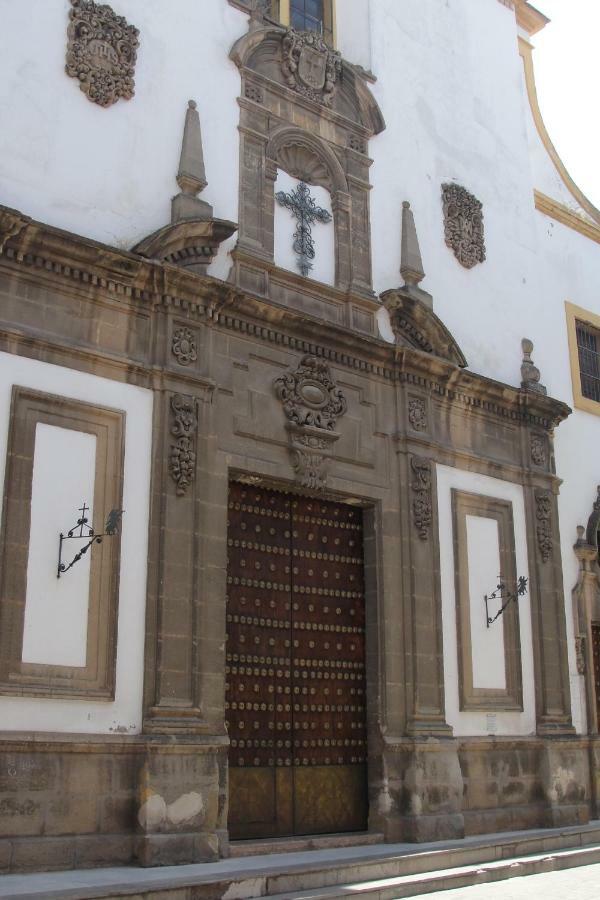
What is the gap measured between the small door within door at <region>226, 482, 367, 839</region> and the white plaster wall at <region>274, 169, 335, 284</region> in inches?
111

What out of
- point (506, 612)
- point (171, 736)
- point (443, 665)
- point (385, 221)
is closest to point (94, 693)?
point (171, 736)

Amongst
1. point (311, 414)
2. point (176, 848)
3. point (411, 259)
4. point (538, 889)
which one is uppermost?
point (411, 259)

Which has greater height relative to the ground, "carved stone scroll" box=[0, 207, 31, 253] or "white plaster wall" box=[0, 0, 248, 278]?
"white plaster wall" box=[0, 0, 248, 278]

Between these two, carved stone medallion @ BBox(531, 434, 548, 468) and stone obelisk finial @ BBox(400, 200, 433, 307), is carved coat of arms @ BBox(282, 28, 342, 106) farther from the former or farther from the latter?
carved stone medallion @ BBox(531, 434, 548, 468)

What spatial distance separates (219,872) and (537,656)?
6.64 m

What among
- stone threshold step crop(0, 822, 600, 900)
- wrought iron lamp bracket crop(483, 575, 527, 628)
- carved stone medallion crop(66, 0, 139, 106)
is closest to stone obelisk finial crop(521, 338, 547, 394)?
wrought iron lamp bracket crop(483, 575, 527, 628)

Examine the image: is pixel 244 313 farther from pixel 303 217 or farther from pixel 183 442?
pixel 303 217

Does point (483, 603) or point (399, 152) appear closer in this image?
point (483, 603)

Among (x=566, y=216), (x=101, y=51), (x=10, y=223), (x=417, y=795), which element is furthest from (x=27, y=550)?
(x=566, y=216)

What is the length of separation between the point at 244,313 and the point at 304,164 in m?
2.74

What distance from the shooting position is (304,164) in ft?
45.3

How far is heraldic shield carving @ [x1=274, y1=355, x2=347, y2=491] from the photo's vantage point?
1242 centimetres

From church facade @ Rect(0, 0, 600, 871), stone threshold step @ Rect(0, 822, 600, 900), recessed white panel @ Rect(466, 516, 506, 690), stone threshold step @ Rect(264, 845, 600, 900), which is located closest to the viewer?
stone threshold step @ Rect(0, 822, 600, 900)

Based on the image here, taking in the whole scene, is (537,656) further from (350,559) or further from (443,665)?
(350,559)
